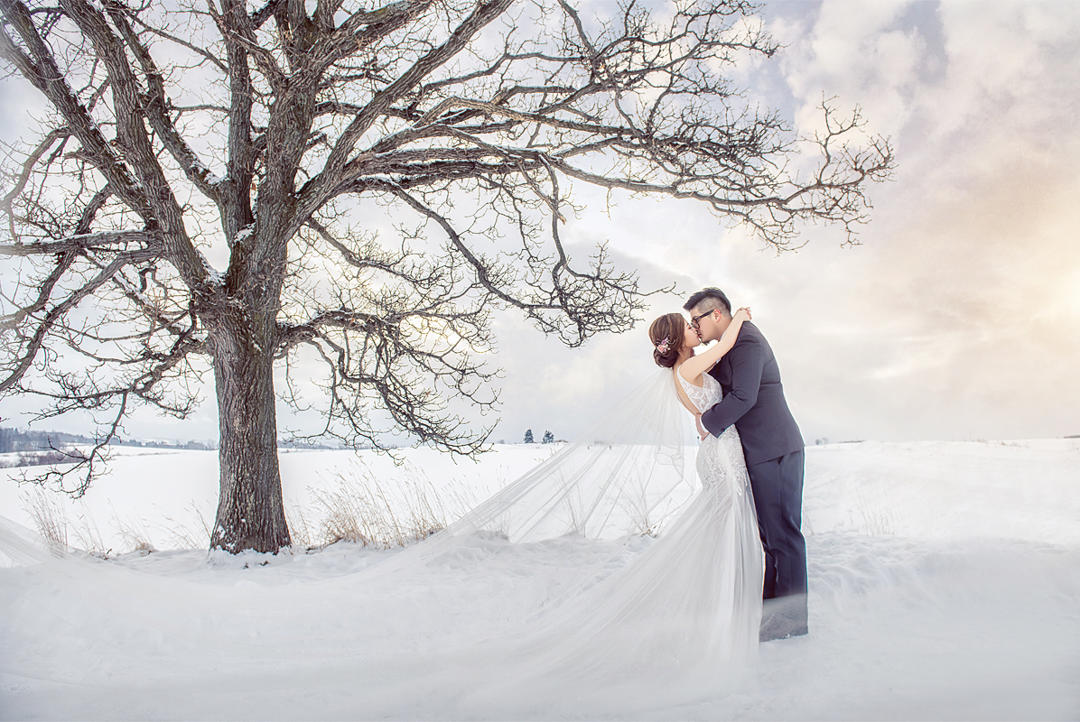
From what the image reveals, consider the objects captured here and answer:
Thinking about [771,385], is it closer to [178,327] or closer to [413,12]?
[413,12]

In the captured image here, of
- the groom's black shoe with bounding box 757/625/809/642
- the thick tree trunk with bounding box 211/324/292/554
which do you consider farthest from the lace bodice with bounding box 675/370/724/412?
the thick tree trunk with bounding box 211/324/292/554

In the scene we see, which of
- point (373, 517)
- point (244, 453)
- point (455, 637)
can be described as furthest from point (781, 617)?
point (244, 453)

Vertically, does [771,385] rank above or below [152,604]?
above

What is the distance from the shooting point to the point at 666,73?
21.6ft

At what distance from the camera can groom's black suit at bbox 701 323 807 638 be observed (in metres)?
3.61

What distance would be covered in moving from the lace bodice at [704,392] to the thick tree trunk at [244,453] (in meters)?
4.70

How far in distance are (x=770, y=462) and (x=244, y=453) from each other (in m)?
5.20

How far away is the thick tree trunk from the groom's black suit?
4.82m

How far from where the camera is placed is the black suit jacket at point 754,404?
3.59 meters

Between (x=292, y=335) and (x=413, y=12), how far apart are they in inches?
147

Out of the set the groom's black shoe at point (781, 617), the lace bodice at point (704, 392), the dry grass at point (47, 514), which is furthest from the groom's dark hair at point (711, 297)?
the dry grass at point (47, 514)

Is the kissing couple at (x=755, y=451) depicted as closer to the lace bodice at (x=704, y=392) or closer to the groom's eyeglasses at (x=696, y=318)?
the lace bodice at (x=704, y=392)

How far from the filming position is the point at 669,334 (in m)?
3.87

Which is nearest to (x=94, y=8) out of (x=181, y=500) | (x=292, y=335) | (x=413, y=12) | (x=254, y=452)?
(x=413, y=12)
